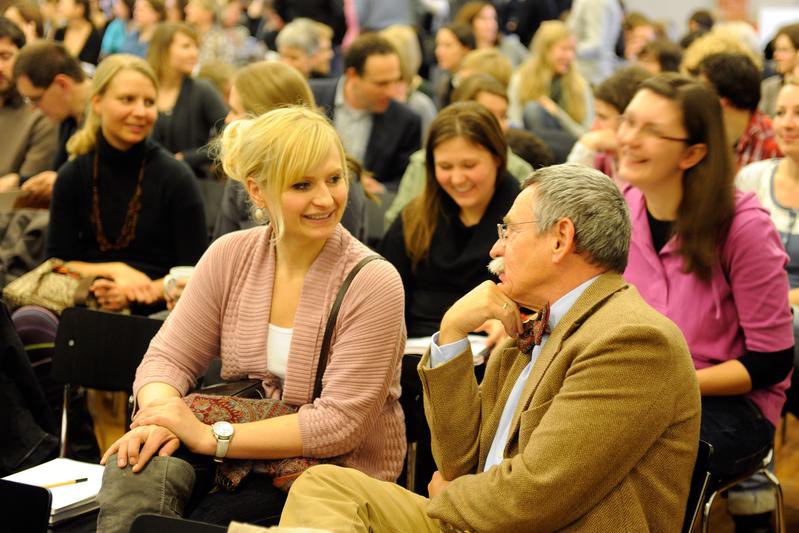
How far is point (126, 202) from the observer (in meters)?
4.03

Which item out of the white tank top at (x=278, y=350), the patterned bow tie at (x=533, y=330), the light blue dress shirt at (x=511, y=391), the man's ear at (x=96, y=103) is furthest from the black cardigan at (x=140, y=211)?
the patterned bow tie at (x=533, y=330)

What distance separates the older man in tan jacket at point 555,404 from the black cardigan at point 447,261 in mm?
1252

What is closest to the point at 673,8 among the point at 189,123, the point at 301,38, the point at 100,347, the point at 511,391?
the point at 301,38

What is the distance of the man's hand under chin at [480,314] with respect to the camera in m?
2.16

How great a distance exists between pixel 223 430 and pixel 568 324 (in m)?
0.85

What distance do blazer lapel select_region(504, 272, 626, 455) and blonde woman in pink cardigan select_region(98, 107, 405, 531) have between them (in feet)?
1.59

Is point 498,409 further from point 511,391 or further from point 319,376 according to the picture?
point 319,376

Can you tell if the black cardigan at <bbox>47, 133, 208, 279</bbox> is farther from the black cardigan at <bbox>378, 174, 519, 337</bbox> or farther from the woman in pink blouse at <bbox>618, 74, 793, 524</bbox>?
the woman in pink blouse at <bbox>618, 74, 793, 524</bbox>

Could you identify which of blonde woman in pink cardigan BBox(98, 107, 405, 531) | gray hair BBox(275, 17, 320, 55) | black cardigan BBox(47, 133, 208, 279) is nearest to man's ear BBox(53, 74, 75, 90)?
black cardigan BBox(47, 133, 208, 279)

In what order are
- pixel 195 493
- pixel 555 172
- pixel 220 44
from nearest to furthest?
pixel 555 172 → pixel 195 493 → pixel 220 44

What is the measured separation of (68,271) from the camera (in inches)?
153

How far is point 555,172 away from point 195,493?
110 cm

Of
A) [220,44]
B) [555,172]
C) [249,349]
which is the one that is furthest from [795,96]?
[220,44]

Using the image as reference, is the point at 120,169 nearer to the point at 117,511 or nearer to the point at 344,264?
the point at 344,264
